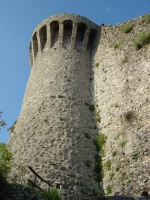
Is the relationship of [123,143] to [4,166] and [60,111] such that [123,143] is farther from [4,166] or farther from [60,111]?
[4,166]

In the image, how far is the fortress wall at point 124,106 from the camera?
34.7 ft

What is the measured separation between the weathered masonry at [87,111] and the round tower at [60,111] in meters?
0.03

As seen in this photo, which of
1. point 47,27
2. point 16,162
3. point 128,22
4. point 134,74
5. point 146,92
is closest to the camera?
point 16,162

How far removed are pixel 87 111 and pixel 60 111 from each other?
4.36 feet

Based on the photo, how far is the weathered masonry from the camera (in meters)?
10.8

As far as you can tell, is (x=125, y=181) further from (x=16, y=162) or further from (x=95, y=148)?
(x=16, y=162)

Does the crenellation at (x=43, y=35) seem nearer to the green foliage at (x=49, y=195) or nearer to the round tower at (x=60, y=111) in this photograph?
the round tower at (x=60, y=111)

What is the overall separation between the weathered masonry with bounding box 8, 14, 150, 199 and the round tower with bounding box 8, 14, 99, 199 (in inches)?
1.3

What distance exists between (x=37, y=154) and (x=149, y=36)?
7.49 metres

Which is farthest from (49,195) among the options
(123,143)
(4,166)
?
(123,143)

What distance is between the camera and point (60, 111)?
13117 mm

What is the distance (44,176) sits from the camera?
10.4 metres

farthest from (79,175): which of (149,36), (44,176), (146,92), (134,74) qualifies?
(149,36)

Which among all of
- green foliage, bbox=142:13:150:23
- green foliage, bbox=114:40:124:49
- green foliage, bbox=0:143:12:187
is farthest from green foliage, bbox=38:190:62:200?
green foliage, bbox=142:13:150:23
